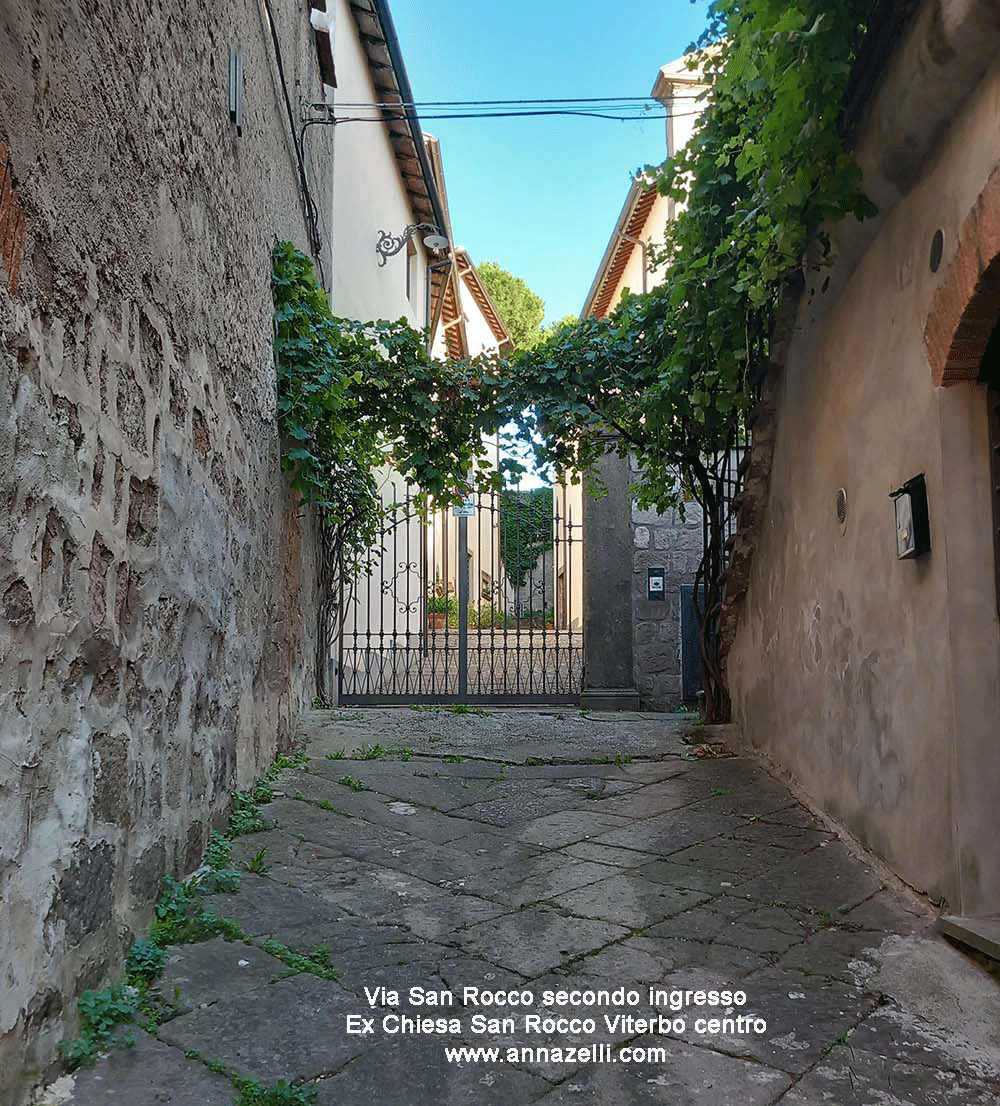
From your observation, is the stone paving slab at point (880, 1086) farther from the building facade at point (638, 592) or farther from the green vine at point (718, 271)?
the building facade at point (638, 592)

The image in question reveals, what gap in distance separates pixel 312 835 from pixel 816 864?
6.09ft

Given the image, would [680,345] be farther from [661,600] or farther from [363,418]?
[661,600]

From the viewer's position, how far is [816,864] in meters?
3.33

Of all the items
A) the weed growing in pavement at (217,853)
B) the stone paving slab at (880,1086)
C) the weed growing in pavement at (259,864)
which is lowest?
the stone paving slab at (880,1086)

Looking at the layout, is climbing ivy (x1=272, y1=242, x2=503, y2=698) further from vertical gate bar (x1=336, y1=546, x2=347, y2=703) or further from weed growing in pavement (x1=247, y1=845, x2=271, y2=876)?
weed growing in pavement (x1=247, y1=845, x2=271, y2=876)

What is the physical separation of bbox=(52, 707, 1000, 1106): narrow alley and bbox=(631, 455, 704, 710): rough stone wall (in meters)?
3.32

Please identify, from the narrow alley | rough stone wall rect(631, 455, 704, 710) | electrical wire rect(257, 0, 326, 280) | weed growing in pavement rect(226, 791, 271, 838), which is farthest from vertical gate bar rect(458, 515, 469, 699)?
weed growing in pavement rect(226, 791, 271, 838)

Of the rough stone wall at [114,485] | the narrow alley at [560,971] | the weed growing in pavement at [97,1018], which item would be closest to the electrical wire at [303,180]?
the rough stone wall at [114,485]

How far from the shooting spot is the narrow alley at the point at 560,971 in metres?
1.97

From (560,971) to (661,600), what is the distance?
17.4 ft

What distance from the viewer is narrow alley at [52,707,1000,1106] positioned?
197 centimetres

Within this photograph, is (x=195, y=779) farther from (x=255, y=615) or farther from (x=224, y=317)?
(x=224, y=317)

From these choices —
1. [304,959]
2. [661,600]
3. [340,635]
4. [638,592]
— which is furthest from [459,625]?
[304,959]

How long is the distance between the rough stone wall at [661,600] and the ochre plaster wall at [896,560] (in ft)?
10.0
